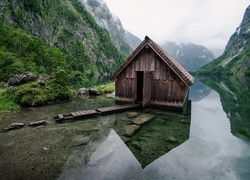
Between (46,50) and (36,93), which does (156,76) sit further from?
(46,50)

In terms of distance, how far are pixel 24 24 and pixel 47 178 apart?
65.9 metres

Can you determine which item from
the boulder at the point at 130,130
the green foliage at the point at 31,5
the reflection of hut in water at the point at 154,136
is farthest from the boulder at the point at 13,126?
the green foliage at the point at 31,5

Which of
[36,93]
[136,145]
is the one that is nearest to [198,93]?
[136,145]

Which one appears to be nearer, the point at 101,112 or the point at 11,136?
the point at 11,136

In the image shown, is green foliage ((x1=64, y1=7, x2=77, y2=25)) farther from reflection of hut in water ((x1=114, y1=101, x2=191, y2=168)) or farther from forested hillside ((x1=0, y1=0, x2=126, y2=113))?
reflection of hut in water ((x1=114, y1=101, x2=191, y2=168))

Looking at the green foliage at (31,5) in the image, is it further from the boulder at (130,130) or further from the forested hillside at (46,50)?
the boulder at (130,130)

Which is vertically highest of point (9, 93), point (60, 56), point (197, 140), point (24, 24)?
point (24, 24)

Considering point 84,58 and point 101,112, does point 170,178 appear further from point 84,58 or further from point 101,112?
point 84,58

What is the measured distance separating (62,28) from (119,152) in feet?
333

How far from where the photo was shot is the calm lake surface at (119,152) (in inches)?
181

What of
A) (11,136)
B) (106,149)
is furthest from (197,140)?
(11,136)

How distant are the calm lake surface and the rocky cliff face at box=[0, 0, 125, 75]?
50590mm

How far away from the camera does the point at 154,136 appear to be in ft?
24.4

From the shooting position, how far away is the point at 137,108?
12742 mm
